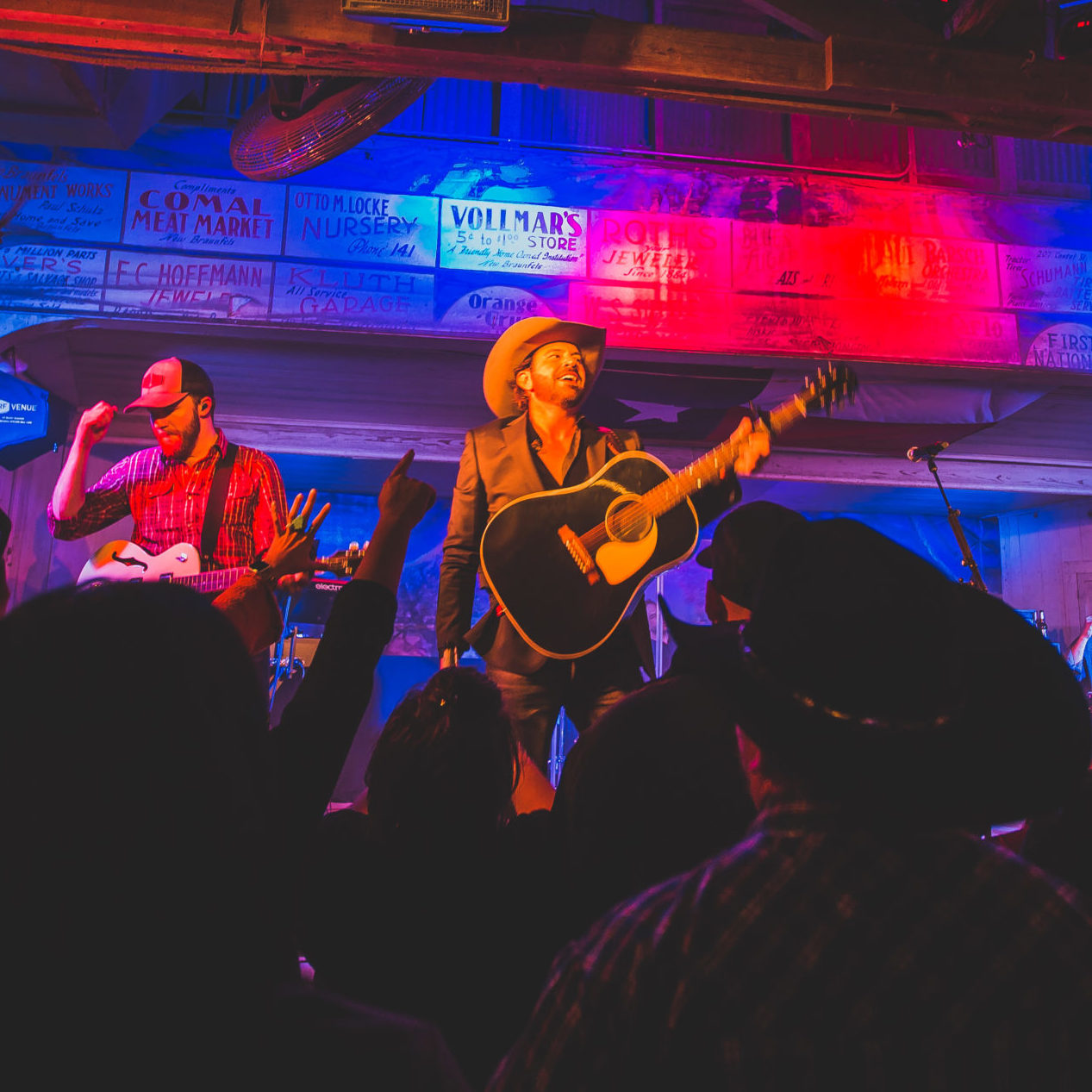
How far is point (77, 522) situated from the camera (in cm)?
357

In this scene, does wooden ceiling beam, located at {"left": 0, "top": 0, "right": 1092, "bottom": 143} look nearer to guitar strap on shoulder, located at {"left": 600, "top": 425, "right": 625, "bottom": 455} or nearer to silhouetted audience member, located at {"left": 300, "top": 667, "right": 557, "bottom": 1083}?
guitar strap on shoulder, located at {"left": 600, "top": 425, "right": 625, "bottom": 455}

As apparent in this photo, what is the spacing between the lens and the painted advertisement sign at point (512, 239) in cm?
589

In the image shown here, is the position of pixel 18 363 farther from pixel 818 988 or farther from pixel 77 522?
pixel 818 988

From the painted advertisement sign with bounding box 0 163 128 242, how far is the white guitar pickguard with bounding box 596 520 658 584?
4626 millimetres

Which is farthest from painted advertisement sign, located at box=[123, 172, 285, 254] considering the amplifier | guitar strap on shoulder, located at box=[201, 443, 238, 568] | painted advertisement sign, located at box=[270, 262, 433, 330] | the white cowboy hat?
the amplifier

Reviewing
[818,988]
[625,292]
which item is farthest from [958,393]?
[818,988]

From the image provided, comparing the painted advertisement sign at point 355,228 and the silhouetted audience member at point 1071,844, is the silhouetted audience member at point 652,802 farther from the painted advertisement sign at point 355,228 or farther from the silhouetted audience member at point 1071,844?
the painted advertisement sign at point 355,228

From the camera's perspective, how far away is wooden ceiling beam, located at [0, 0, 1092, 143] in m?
3.01

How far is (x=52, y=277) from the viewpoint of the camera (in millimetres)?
5516

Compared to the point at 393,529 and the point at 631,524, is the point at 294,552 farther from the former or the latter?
the point at 393,529

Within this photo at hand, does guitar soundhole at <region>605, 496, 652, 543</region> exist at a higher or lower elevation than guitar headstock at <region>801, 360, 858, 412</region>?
lower

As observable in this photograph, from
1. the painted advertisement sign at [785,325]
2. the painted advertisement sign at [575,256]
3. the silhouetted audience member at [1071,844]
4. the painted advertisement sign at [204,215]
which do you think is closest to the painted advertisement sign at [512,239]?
the painted advertisement sign at [575,256]

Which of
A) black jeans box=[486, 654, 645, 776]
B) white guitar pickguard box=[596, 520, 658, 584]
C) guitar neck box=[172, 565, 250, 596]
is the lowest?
black jeans box=[486, 654, 645, 776]

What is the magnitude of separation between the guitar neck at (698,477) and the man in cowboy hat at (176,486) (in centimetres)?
165
